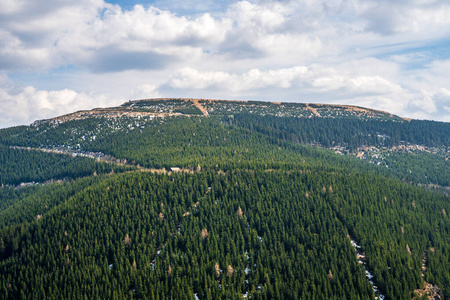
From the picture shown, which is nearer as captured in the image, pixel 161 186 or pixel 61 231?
pixel 61 231

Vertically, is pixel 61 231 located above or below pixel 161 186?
below

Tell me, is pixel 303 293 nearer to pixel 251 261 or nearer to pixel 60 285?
pixel 251 261

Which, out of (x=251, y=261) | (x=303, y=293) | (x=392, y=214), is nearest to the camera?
(x=303, y=293)

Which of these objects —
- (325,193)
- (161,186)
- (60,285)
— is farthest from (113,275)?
(325,193)

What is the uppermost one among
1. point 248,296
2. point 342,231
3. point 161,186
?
point 161,186

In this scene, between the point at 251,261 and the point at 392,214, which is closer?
the point at 251,261

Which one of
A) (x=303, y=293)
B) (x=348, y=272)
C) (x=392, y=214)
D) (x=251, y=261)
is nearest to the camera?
(x=303, y=293)

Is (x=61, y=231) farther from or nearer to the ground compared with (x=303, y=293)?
farther from the ground

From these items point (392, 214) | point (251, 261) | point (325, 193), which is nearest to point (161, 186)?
point (251, 261)

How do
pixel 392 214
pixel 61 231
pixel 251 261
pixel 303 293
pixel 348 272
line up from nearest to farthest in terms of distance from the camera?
1. pixel 303 293
2. pixel 348 272
3. pixel 251 261
4. pixel 61 231
5. pixel 392 214

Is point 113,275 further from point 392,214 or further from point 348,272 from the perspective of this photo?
point 392,214
